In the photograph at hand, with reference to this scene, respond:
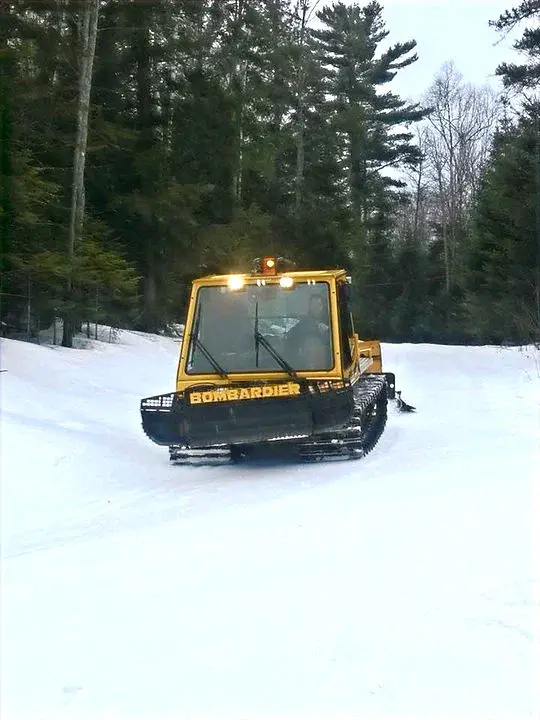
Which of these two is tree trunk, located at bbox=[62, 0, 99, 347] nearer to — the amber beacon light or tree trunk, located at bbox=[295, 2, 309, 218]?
the amber beacon light

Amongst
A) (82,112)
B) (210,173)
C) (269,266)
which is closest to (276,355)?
(269,266)

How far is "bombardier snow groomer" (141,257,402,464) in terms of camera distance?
769 centimetres

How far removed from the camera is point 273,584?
13.8 ft

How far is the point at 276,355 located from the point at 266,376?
0.87 ft

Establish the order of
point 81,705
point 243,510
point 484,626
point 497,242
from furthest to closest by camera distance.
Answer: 1. point 497,242
2. point 243,510
3. point 484,626
4. point 81,705

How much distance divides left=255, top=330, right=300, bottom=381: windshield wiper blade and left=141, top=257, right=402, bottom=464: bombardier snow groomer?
0.04 ft

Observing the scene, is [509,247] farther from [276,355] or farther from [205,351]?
[205,351]

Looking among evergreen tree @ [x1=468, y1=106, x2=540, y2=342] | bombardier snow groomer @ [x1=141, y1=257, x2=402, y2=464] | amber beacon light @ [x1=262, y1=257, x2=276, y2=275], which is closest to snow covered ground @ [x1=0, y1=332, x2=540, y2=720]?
bombardier snow groomer @ [x1=141, y1=257, x2=402, y2=464]

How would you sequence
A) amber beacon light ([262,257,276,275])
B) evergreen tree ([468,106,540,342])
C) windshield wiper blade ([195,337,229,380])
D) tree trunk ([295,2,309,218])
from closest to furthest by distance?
windshield wiper blade ([195,337,229,380]) → amber beacon light ([262,257,276,275]) → evergreen tree ([468,106,540,342]) → tree trunk ([295,2,309,218])

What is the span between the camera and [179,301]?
77.0ft

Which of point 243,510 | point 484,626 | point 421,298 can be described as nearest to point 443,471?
point 243,510

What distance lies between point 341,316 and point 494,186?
70.9 feet

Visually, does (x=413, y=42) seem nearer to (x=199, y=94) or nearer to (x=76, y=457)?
(x=199, y=94)

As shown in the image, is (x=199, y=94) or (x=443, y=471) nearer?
(x=443, y=471)
